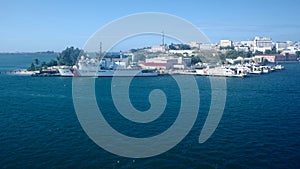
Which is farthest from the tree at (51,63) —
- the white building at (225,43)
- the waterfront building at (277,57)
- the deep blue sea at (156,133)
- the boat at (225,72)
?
the white building at (225,43)

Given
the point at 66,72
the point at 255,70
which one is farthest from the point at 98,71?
the point at 255,70

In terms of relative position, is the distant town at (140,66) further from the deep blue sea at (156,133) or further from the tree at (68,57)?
the deep blue sea at (156,133)

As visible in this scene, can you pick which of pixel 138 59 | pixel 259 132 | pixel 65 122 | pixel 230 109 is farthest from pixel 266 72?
pixel 65 122

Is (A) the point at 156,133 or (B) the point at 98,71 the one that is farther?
(B) the point at 98,71

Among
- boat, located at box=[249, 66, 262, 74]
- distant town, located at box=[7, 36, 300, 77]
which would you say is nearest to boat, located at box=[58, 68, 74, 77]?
distant town, located at box=[7, 36, 300, 77]

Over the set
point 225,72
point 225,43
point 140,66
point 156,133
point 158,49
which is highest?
point 225,43

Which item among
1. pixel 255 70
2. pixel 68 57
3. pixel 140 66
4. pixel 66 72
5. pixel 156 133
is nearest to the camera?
pixel 156 133

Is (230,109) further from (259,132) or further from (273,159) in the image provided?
(273,159)

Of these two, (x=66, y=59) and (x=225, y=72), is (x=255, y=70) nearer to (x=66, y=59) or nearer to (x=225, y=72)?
(x=225, y=72)

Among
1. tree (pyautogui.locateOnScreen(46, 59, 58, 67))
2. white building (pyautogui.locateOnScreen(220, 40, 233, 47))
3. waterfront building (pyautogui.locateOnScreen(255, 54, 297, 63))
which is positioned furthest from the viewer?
white building (pyautogui.locateOnScreen(220, 40, 233, 47))

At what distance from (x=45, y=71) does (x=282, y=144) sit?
12879 mm

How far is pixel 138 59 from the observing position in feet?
64.2

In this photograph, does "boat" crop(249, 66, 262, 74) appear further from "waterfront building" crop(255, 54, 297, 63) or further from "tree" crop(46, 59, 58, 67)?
"tree" crop(46, 59, 58, 67)

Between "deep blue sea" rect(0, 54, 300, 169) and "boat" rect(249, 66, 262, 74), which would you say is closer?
"deep blue sea" rect(0, 54, 300, 169)
